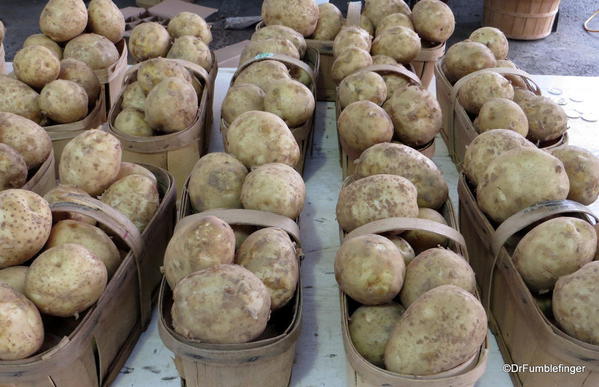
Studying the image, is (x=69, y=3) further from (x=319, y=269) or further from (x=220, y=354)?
(x=220, y=354)

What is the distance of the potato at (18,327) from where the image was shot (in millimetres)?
1200

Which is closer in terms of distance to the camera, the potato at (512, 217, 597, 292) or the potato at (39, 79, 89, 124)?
the potato at (512, 217, 597, 292)

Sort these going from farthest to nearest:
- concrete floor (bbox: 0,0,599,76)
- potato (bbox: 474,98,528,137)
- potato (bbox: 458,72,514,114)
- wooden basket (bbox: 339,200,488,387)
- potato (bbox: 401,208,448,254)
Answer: concrete floor (bbox: 0,0,599,76), potato (bbox: 458,72,514,114), potato (bbox: 474,98,528,137), potato (bbox: 401,208,448,254), wooden basket (bbox: 339,200,488,387)

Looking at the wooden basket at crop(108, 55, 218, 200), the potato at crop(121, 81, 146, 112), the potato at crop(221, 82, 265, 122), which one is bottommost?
the wooden basket at crop(108, 55, 218, 200)

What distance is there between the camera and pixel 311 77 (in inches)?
97.3

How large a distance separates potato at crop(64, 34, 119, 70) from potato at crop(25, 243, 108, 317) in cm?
150

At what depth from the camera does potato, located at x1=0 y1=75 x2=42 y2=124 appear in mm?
2225

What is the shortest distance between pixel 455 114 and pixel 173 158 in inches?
45.7

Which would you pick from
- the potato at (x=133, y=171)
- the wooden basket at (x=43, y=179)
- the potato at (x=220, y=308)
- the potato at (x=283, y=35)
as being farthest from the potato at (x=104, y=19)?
the potato at (x=220, y=308)

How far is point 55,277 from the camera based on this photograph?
1.30 m

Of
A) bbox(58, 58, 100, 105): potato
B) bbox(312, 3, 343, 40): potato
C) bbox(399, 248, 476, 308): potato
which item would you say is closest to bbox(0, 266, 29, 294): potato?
bbox(399, 248, 476, 308): potato

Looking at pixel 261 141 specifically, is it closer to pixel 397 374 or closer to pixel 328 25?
pixel 397 374

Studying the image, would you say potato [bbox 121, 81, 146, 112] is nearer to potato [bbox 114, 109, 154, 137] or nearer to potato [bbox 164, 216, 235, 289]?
potato [bbox 114, 109, 154, 137]

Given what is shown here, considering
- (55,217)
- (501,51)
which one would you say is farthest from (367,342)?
(501,51)
